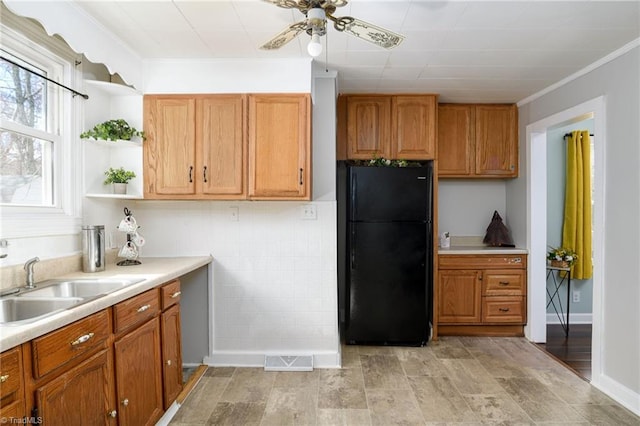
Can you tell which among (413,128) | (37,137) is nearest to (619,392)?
(413,128)

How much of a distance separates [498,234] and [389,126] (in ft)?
5.38

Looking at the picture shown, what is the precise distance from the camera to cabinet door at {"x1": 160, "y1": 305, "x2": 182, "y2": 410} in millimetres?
2031

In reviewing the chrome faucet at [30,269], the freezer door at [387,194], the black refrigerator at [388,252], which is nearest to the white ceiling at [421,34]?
the freezer door at [387,194]

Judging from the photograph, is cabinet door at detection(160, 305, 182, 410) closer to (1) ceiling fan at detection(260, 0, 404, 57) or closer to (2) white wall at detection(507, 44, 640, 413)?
(1) ceiling fan at detection(260, 0, 404, 57)

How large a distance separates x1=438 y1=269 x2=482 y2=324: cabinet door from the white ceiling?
1.79 m

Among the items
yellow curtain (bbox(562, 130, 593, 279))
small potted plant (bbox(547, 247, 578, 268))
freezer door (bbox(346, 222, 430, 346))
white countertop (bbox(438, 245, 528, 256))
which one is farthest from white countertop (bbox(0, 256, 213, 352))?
yellow curtain (bbox(562, 130, 593, 279))

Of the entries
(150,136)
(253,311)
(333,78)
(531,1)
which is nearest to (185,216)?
(150,136)

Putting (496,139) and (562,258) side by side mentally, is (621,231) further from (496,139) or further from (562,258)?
(496,139)

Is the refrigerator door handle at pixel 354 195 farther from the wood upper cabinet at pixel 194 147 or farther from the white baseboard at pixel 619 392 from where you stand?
the white baseboard at pixel 619 392

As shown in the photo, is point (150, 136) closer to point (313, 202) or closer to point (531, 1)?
point (313, 202)

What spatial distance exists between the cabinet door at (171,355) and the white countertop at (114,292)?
243 mm

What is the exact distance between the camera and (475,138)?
3623mm

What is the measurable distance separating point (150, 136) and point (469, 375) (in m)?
2.97

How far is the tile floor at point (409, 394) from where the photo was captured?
84.0 inches
